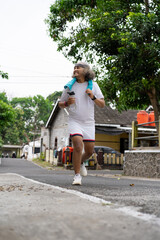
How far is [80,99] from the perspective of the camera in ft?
16.5

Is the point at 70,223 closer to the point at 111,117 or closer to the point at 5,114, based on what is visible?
the point at 5,114

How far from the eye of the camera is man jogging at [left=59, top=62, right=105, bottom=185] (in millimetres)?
4905

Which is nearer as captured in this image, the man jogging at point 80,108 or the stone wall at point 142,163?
the man jogging at point 80,108

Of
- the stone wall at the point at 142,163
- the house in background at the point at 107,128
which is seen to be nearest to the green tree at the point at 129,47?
the stone wall at the point at 142,163

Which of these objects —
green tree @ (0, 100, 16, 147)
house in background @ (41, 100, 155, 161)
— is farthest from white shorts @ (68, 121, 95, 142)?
house in background @ (41, 100, 155, 161)

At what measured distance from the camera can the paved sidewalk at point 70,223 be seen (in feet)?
5.74

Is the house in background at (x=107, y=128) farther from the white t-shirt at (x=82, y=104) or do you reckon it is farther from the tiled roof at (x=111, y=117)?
the white t-shirt at (x=82, y=104)

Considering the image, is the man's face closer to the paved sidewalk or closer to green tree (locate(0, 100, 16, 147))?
the paved sidewalk

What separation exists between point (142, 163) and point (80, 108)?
617 cm

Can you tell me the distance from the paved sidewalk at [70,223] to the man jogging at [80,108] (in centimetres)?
198

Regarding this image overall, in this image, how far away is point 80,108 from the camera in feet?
16.4

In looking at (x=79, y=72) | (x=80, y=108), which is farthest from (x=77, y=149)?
(x=79, y=72)

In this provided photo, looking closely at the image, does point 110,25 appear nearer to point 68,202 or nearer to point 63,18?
point 63,18

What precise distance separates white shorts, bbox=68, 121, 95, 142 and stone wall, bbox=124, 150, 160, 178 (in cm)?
531
